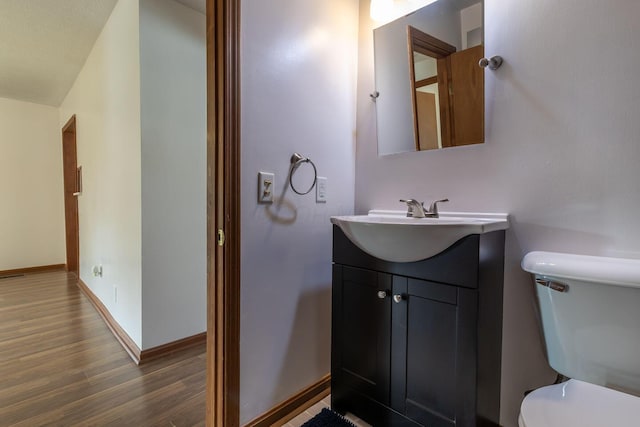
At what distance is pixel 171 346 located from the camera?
1.78m

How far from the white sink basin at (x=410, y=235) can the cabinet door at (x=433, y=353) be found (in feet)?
0.41

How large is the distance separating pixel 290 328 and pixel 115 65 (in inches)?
81.1

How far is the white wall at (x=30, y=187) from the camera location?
3.61 meters

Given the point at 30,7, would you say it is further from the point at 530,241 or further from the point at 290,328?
the point at 530,241

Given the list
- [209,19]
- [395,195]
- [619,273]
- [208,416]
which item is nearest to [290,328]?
[208,416]

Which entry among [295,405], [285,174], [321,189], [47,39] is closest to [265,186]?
[285,174]

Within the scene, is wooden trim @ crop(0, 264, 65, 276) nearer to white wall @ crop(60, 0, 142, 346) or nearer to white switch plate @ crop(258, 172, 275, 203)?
white wall @ crop(60, 0, 142, 346)

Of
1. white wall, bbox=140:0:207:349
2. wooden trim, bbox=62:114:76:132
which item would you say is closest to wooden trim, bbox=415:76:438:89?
white wall, bbox=140:0:207:349

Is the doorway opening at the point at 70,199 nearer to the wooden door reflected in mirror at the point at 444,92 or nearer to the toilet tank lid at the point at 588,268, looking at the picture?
the wooden door reflected in mirror at the point at 444,92

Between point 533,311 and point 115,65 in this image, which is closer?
point 533,311

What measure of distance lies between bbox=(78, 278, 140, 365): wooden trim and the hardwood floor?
0.04 m

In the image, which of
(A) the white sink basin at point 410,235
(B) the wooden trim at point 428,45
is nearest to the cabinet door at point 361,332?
(A) the white sink basin at point 410,235

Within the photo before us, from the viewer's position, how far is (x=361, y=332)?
114 centimetres

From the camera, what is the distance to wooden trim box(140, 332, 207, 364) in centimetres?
168
